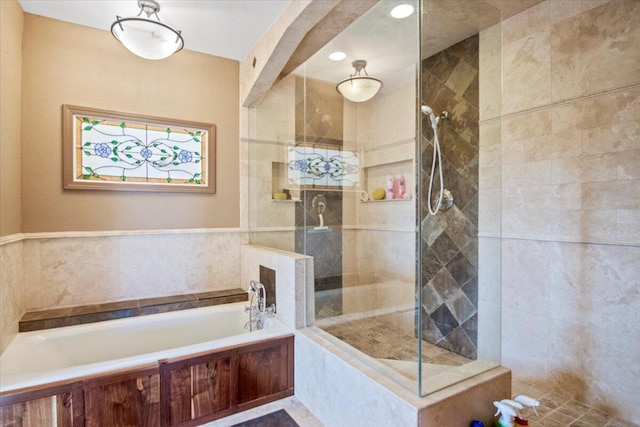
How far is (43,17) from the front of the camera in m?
2.44

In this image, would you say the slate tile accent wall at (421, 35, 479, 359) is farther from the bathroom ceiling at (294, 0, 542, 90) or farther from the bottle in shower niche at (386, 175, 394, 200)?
the bottle in shower niche at (386, 175, 394, 200)

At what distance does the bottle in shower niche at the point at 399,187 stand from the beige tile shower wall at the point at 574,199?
780mm

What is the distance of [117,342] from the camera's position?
2.38 metres

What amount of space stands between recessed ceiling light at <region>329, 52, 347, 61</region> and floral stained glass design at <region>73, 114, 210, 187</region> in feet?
4.40

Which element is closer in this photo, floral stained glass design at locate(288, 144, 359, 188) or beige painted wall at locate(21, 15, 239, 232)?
beige painted wall at locate(21, 15, 239, 232)

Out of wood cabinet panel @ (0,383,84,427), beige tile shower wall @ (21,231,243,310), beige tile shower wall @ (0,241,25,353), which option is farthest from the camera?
beige tile shower wall @ (21,231,243,310)

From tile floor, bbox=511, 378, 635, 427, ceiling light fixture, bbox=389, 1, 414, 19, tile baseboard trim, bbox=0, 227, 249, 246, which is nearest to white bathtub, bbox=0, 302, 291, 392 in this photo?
tile baseboard trim, bbox=0, 227, 249, 246

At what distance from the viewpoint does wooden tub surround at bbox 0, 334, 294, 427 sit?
1584 millimetres

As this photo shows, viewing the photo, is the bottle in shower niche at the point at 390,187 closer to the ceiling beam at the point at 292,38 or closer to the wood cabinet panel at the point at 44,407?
the ceiling beam at the point at 292,38

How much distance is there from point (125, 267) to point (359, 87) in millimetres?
2530

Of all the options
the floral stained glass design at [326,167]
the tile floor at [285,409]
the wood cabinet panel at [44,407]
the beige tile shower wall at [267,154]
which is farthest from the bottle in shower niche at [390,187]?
the wood cabinet panel at [44,407]

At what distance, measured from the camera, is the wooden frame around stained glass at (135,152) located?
252 centimetres

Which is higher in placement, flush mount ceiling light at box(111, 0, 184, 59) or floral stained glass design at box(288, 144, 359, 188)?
flush mount ceiling light at box(111, 0, 184, 59)

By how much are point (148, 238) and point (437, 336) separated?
243 cm
